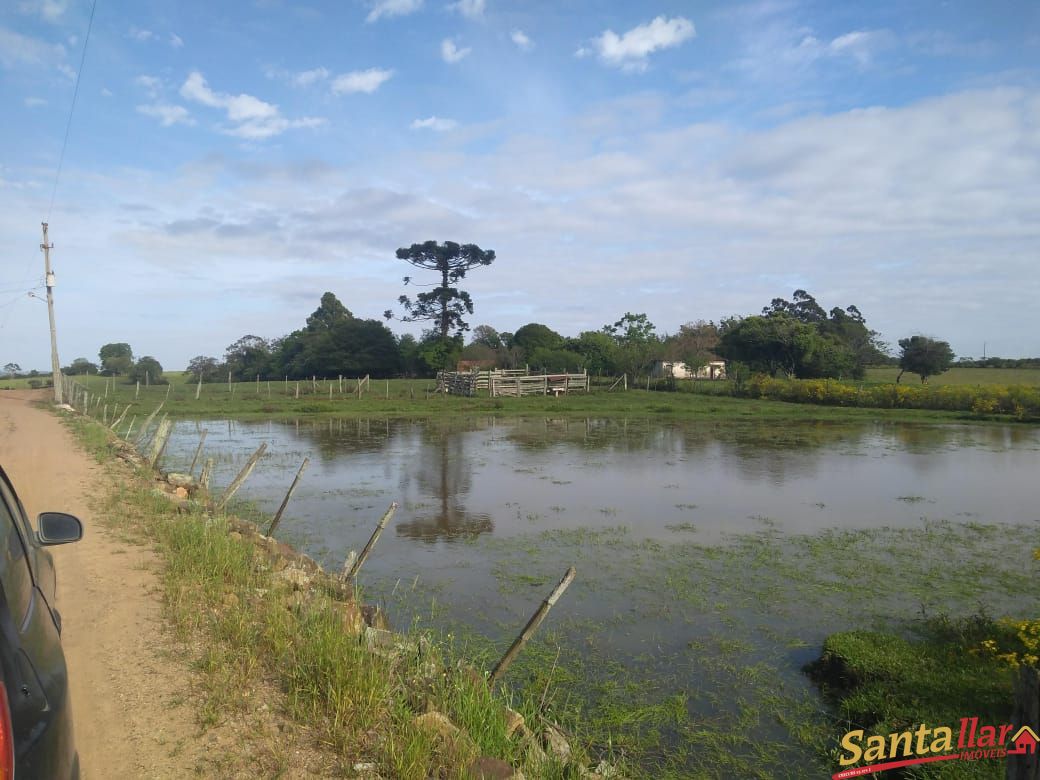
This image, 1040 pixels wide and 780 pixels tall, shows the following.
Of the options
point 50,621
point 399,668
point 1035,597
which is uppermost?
point 50,621

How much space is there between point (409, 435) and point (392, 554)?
619 inches

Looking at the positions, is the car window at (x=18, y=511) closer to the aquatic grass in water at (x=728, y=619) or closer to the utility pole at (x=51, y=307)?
the aquatic grass in water at (x=728, y=619)


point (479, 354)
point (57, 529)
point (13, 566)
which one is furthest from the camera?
point (479, 354)

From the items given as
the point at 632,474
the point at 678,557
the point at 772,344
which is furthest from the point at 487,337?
the point at 678,557

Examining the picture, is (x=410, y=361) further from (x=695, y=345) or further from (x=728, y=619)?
(x=728, y=619)

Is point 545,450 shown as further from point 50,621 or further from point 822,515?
point 50,621

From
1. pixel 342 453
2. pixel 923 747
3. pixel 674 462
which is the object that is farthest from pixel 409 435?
pixel 923 747

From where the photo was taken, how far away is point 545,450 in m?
21.4

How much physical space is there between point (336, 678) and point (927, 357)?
164ft

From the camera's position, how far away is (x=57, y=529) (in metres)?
3.37

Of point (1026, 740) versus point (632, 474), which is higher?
point (1026, 740)

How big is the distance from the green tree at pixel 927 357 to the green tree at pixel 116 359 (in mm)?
66867

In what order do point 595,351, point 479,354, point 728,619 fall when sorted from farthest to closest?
point 479,354, point 595,351, point 728,619

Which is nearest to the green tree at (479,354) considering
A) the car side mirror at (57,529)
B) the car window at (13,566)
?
the car side mirror at (57,529)
